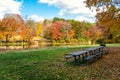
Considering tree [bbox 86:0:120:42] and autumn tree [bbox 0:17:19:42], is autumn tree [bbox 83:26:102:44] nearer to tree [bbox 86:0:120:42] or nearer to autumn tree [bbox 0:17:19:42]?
autumn tree [bbox 0:17:19:42]

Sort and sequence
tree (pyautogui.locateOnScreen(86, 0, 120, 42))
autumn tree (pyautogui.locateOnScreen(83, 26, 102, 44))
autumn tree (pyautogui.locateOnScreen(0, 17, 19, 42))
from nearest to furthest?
tree (pyautogui.locateOnScreen(86, 0, 120, 42))
autumn tree (pyautogui.locateOnScreen(0, 17, 19, 42))
autumn tree (pyautogui.locateOnScreen(83, 26, 102, 44))

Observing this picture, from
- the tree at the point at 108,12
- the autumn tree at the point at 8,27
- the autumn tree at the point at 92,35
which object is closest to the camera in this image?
the tree at the point at 108,12

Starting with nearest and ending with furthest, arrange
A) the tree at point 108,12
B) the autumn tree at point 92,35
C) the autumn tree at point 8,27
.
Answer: the tree at point 108,12
the autumn tree at point 8,27
the autumn tree at point 92,35

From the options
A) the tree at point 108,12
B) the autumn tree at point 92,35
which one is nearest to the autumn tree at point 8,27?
the autumn tree at point 92,35

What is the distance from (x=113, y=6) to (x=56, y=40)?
152 feet

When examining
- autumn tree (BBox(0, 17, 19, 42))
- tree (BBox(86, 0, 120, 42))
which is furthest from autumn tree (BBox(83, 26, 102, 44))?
tree (BBox(86, 0, 120, 42))

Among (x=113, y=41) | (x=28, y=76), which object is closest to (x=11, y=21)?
(x=113, y=41)

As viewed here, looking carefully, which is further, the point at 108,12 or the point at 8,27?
the point at 8,27

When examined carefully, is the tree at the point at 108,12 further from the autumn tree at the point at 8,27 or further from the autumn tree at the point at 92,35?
Result: the autumn tree at the point at 92,35

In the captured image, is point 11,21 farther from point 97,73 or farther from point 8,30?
point 97,73

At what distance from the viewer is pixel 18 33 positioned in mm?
48531

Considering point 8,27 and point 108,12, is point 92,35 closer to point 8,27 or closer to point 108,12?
point 8,27

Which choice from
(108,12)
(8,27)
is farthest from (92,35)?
(108,12)

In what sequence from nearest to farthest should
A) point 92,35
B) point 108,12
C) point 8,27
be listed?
point 108,12, point 8,27, point 92,35
